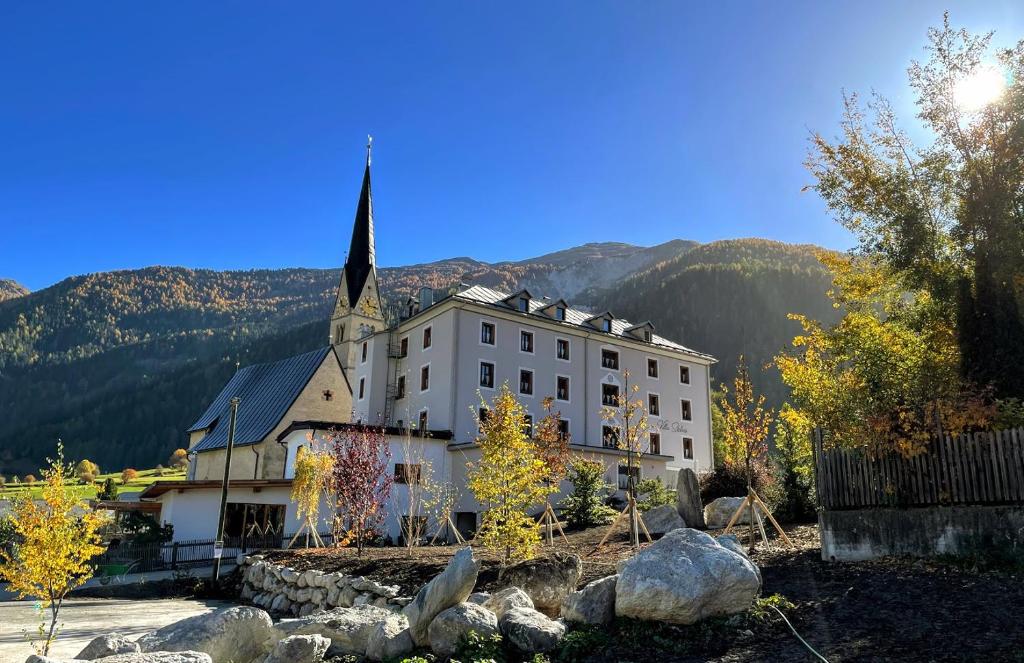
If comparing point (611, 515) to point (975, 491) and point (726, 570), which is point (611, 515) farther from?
point (726, 570)

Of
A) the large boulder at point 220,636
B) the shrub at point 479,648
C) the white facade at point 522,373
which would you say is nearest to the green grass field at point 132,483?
the white facade at point 522,373

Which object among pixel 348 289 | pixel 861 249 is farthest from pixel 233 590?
pixel 348 289

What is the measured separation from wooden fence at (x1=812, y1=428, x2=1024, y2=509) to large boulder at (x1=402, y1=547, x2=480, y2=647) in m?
7.23

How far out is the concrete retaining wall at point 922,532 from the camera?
10852mm

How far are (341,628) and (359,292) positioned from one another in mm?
56619

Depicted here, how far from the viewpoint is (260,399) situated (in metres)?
50.7

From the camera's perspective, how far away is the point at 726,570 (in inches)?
368

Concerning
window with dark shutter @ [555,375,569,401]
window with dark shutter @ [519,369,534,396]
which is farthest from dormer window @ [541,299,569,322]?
window with dark shutter @ [519,369,534,396]

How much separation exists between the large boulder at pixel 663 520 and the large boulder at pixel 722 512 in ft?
3.29

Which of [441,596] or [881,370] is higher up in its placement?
[881,370]

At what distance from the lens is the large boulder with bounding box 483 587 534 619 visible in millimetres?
10383

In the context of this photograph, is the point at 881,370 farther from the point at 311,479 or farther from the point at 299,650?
the point at 311,479

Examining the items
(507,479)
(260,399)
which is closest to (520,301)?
(260,399)

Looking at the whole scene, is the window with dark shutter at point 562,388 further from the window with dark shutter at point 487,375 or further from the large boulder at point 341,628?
the large boulder at point 341,628
